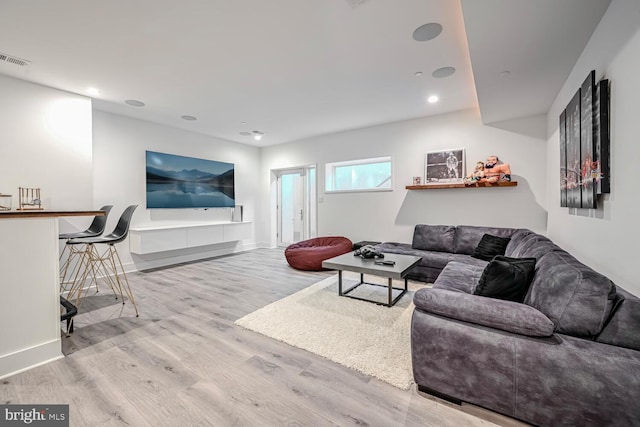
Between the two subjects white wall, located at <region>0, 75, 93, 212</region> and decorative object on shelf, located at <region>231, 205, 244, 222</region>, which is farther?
decorative object on shelf, located at <region>231, 205, 244, 222</region>

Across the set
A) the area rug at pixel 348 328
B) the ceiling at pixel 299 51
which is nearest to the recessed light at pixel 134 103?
the ceiling at pixel 299 51

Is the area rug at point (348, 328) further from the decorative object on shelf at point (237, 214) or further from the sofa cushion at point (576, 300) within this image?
the decorative object on shelf at point (237, 214)

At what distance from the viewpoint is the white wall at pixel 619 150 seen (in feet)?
4.69

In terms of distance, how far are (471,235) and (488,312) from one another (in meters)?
2.95

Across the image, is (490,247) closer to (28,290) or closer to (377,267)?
(377,267)

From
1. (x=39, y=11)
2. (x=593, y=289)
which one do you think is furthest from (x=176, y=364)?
(x=39, y=11)

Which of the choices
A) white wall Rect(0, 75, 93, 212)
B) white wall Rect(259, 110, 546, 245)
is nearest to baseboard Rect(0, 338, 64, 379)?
white wall Rect(0, 75, 93, 212)

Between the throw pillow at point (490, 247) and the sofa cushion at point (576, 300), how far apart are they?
226 centimetres

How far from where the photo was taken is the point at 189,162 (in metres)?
5.43

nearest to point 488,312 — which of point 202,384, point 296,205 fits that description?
point 202,384

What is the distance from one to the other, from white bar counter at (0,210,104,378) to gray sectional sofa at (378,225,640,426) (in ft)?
8.68

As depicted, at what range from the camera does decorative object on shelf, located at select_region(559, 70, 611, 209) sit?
5.61 ft

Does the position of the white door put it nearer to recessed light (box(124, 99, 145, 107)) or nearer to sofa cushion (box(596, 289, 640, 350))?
recessed light (box(124, 99, 145, 107))

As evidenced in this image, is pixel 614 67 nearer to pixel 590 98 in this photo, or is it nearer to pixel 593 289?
pixel 590 98
